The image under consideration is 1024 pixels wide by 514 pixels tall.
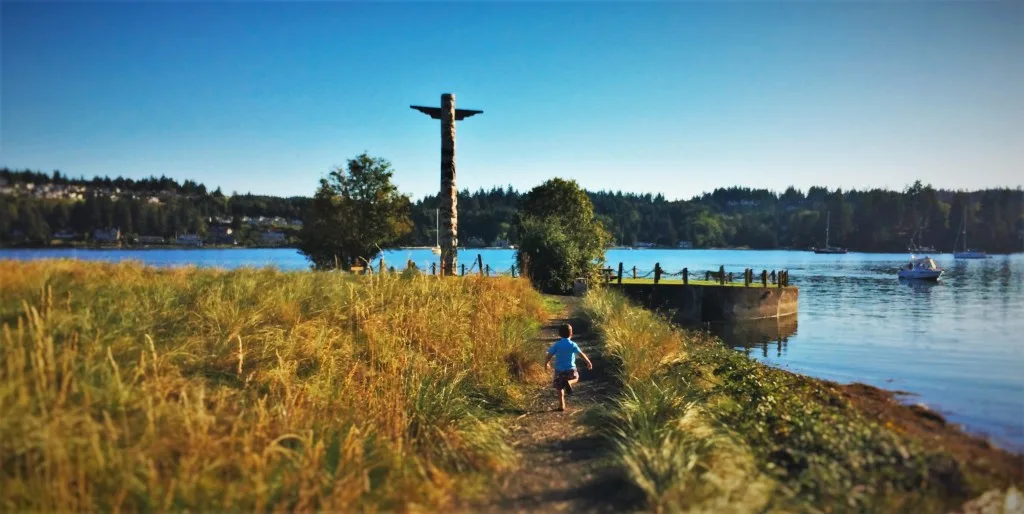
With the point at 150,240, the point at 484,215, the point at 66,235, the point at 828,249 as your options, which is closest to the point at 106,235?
the point at 150,240

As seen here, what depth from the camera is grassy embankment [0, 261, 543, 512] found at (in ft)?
13.6

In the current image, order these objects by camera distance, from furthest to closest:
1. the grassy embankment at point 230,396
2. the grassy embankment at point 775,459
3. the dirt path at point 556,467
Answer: the dirt path at point 556,467 → the grassy embankment at point 775,459 → the grassy embankment at point 230,396

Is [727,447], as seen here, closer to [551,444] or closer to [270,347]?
[551,444]

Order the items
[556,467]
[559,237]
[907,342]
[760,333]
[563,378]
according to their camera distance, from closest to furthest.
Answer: [556,467] → [563,378] → [907,342] → [760,333] → [559,237]

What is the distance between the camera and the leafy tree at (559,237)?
105 ft

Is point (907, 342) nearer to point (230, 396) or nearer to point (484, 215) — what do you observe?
point (230, 396)

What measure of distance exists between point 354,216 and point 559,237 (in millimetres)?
11063

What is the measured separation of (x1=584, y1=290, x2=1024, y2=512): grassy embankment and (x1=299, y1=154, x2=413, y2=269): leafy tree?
84.7 feet

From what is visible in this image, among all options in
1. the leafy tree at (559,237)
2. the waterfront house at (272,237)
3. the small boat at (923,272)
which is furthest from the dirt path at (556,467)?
the small boat at (923,272)

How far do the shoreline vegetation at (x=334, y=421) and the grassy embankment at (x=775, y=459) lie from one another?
3 centimetres

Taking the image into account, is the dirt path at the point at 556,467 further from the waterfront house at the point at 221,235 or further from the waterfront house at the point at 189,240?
the waterfront house at the point at 221,235

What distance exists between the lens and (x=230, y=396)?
233 inches

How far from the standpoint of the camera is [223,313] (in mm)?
8148

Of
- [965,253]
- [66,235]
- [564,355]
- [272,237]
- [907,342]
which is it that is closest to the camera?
[66,235]
